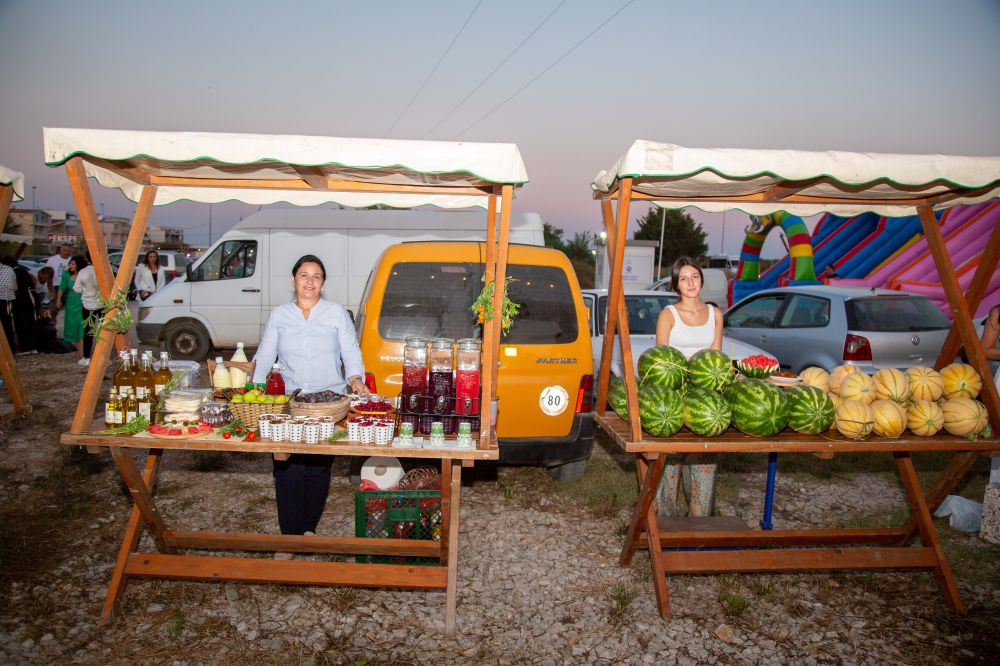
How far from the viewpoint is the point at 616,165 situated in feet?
12.3

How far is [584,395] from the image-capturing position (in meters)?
5.40

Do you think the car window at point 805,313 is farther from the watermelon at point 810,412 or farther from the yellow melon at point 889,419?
the watermelon at point 810,412

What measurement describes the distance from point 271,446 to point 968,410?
430 centimetres

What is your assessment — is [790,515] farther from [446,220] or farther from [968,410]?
[446,220]

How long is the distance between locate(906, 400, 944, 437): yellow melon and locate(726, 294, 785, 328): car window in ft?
17.6

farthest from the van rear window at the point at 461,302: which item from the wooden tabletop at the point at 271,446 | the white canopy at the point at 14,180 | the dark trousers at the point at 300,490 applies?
the white canopy at the point at 14,180

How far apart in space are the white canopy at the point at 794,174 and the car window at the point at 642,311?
4.09 meters

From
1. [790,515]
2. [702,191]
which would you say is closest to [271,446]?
[702,191]

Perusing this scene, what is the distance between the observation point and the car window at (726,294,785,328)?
932 centimetres

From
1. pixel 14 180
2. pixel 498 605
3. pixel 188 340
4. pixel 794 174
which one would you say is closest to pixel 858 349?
pixel 794 174

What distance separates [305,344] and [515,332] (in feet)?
5.83

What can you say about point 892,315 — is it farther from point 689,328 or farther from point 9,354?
point 9,354

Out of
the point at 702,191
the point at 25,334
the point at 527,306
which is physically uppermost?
the point at 702,191

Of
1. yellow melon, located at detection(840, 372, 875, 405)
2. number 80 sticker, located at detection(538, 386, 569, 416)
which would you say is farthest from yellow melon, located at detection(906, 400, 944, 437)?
number 80 sticker, located at detection(538, 386, 569, 416)
